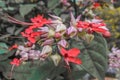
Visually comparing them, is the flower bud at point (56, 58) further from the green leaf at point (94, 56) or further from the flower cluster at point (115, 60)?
the flower cluster at point (115, 60)

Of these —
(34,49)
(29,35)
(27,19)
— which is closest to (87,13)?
(27,19)

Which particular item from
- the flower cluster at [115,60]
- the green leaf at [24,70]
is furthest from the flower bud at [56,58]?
the flower cluster at [115,60]

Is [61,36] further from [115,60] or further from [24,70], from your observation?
[115,60]

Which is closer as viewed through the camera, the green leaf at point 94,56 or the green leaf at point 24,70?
the green leaf at point 94,56

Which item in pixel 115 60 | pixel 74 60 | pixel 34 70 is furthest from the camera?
pixel 115 60

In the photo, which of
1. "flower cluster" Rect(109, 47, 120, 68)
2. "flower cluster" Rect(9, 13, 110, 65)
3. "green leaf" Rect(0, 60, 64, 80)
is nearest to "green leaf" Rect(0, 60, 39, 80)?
"green leaf" Rect(0, 60, 64, 80)

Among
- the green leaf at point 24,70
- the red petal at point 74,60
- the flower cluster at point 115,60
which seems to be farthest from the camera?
the flower cluster at point 115,60

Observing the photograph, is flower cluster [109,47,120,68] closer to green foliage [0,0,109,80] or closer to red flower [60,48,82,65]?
green foliage [0,0,109,80]

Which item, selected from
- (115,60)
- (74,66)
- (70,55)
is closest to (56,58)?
(70,55)
